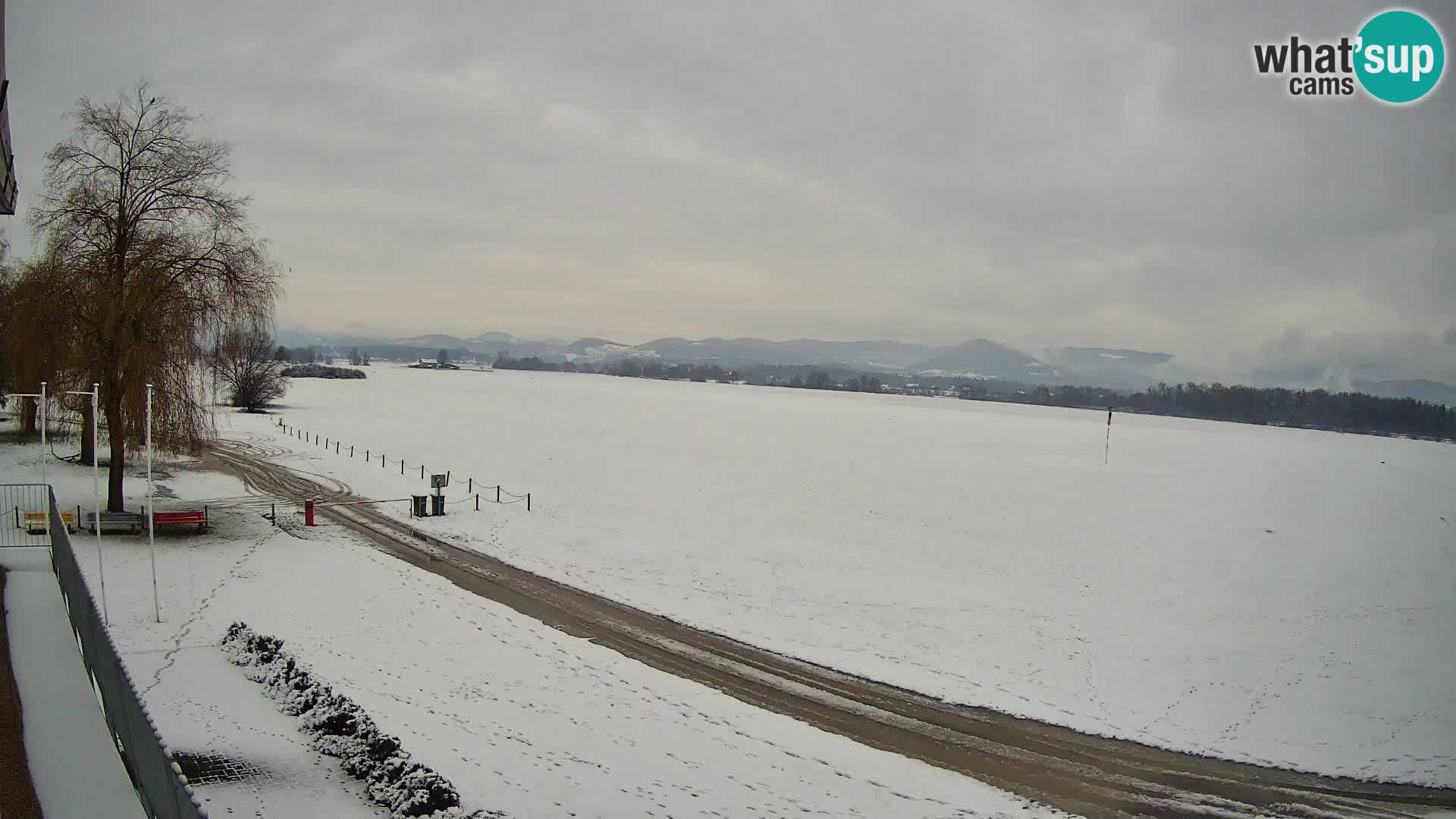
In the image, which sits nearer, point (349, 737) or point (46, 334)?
point (349, 737)

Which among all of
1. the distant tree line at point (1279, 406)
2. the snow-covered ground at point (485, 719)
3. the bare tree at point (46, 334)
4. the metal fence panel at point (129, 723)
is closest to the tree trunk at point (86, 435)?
the bare tree at point (46, 334)

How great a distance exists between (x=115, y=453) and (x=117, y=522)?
2.29 m

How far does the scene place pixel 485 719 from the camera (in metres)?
11.5

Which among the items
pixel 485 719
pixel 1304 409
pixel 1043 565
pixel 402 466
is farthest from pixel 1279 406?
pixel 485 719

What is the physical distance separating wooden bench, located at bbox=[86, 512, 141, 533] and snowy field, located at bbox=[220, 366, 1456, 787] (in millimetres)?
8340

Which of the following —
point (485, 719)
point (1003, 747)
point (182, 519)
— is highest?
point (182, 519)

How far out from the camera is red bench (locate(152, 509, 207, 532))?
71.1 ft

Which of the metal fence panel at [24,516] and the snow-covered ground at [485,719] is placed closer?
the snow-covered ground at [485,719]

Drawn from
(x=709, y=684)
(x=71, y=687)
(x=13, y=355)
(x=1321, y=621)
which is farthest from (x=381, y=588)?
(x=1321, y=621)

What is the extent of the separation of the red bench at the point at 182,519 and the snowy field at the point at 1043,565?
649 centimetres

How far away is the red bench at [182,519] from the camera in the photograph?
71.1ft

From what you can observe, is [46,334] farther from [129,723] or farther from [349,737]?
[129,723]

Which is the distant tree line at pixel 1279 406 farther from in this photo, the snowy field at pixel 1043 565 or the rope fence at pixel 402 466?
the rope fence at pixel 402 466

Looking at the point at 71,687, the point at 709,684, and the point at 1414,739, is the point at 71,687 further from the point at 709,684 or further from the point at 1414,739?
the point at 1414,739
